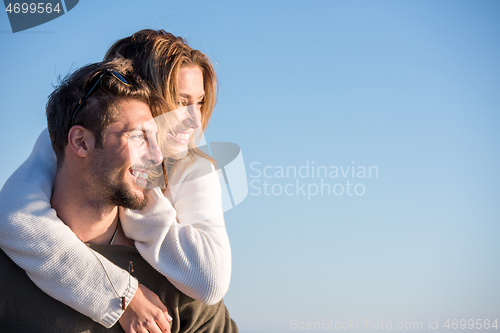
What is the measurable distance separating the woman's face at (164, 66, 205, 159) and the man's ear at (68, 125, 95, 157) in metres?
0.56

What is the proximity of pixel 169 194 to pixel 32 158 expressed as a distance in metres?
0.89

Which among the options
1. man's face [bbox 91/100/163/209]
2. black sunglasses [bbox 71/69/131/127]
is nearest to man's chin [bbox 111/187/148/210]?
man's face [bbox 91/100/163/209]

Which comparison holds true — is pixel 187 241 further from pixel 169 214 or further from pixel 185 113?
pixel 185 113

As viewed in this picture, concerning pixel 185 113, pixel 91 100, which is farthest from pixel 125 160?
pixel 185 113

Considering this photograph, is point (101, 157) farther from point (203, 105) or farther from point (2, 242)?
point (203, 105)

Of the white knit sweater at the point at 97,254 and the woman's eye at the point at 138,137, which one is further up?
the woman's eye at the point at 138,137

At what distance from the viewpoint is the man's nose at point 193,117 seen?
3.54 meters

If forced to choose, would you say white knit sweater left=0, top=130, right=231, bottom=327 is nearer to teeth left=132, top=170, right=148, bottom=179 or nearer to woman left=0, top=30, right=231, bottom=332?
woman left=0, top=30, right=231, bottom=332

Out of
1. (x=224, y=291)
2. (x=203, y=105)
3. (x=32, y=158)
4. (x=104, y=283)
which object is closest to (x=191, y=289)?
(x=224, y=291)

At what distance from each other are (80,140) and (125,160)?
1.11 ft

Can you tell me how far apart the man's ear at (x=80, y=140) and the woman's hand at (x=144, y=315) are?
34.8 inches

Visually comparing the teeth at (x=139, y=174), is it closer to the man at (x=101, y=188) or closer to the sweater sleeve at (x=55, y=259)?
the man at (x=101, y=188)

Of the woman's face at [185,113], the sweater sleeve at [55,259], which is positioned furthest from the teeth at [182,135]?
the sweater sleeve at [55,259]

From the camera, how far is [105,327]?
→ 8.69 ft
